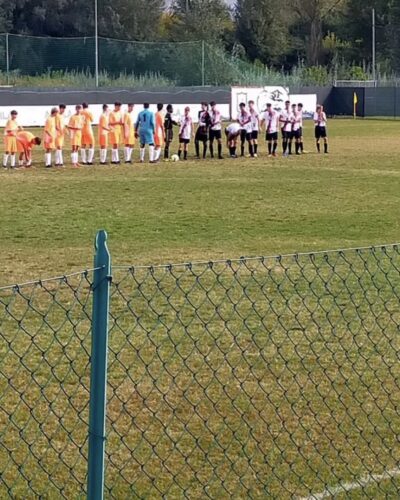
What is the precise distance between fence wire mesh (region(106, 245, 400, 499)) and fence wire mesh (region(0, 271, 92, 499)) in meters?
0.24

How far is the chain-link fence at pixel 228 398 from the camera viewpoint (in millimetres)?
6707

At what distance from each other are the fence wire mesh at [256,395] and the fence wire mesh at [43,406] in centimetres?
24

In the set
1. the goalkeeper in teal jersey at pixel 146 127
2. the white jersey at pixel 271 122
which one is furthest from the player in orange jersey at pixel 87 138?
the white jersey at pixel 271 122

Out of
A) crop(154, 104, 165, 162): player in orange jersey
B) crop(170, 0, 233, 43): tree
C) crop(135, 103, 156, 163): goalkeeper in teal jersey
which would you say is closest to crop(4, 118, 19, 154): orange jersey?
crop(135, 103, 156, 163): goalkeeper in teal jersey

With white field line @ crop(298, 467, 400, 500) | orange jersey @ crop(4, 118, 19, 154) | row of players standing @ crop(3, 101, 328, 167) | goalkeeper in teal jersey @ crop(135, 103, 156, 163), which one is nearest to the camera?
white field line @ crop(298, 467, 400, 500)

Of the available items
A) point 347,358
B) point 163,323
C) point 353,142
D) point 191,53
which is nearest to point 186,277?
point 163,323

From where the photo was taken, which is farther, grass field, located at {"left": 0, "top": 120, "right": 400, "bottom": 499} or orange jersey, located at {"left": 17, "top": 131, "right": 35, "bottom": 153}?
orange jersey, located at {"left": 17, "top": 131, "right": 35, "bottom": 153}

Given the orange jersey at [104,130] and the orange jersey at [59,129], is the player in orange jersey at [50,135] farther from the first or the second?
the orange jersey at [104,130]

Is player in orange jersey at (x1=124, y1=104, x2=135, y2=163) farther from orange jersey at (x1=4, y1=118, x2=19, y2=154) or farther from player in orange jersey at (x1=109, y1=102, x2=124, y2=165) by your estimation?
orange jersey at (x1=4, y1=118, x2=19, y2=154)

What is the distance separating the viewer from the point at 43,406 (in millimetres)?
8000

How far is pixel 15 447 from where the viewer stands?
720 centimetres

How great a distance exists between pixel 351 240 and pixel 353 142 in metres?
24.9

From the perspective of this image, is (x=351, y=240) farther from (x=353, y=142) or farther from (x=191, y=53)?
(x=191, y=53)

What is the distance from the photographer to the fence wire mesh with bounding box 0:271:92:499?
21.7 ft
